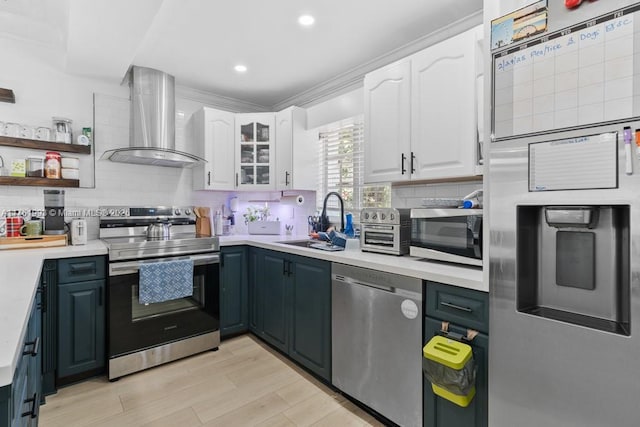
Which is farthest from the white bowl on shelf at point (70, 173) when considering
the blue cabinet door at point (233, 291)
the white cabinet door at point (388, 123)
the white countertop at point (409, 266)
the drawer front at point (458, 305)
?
the drawer front at point (458, 305)

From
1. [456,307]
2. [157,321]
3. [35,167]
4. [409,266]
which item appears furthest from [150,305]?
[456,307]

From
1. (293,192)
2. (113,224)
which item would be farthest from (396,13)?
(113,224)

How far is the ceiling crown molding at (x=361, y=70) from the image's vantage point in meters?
2.23

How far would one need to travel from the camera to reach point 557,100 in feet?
3.65

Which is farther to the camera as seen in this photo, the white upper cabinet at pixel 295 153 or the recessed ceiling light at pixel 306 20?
the white upper cabinet at pixel 295 153

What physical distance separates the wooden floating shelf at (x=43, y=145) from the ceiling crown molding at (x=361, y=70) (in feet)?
6.96

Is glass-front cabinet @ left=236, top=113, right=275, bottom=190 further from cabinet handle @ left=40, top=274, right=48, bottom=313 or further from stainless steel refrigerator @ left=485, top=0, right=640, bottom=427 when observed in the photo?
stainless steel refrigerator @ left=485, top=0, right=640, bottom=427

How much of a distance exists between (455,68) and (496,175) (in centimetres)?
92

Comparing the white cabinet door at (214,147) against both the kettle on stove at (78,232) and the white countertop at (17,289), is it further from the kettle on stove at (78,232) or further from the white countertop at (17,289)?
the white countertop at (17,289)

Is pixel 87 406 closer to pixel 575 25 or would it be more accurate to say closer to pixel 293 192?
pixel 293 192

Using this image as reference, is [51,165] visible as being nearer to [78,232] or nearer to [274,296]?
[78,232]

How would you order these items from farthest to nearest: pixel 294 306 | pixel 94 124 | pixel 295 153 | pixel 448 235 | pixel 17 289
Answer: pixel 295 153
pixel 94 124
pixel 294 306
pixel 448 235
pixel 17 289

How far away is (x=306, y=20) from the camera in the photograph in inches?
87.4

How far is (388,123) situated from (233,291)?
199cm
